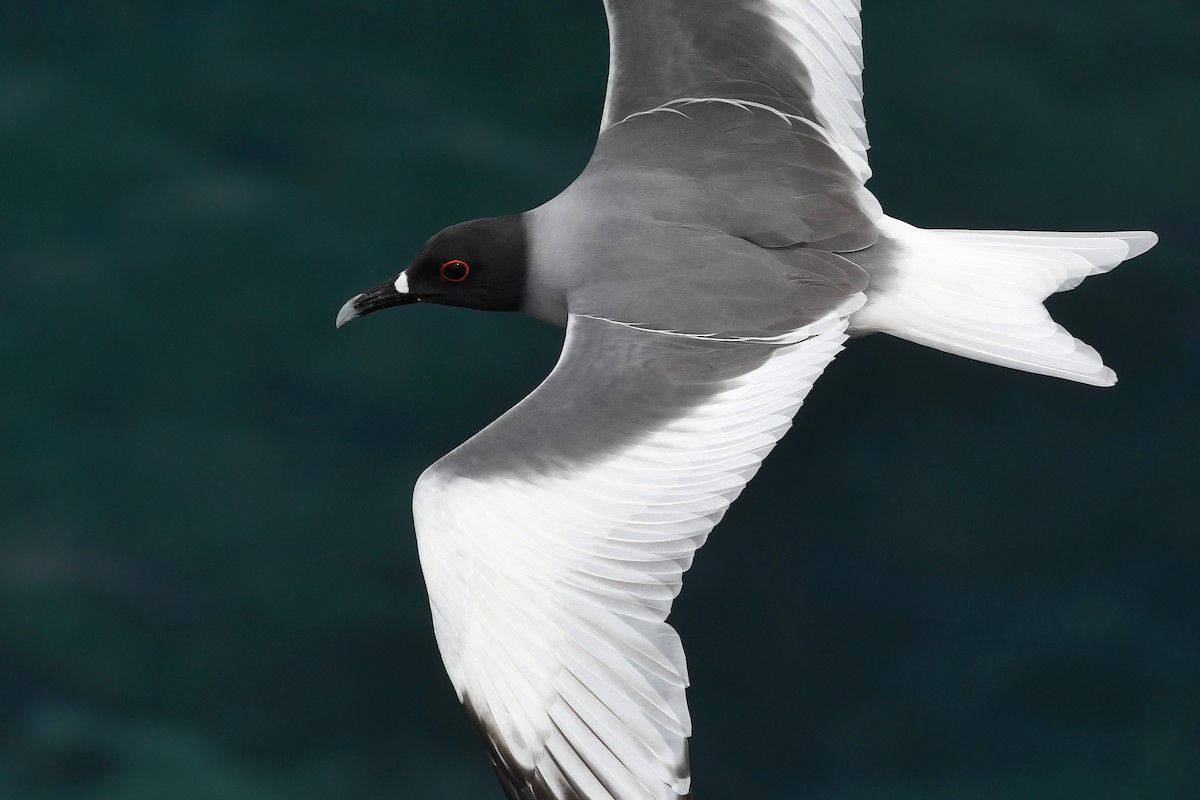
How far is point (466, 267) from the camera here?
4910 mm

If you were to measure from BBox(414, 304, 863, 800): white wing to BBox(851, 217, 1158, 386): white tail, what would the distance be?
1.64ft

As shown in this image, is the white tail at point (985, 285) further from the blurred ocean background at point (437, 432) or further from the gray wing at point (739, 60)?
the blurred ocean background at point (437, 432)

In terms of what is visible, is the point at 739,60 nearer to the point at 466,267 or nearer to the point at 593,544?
the point at 466,267

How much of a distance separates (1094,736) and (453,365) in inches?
93.7

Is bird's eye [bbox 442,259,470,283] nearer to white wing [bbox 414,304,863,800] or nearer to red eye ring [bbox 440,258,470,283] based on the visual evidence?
red eye ring [bbox 440,258,470,283]

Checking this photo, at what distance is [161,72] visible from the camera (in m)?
5.66

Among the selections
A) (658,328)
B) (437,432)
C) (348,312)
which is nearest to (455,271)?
(348,312)

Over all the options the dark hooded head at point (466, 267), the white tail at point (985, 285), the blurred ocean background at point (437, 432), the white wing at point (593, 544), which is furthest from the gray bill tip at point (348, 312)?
the white tail at point (985, 285)

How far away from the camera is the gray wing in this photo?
15.9 feet

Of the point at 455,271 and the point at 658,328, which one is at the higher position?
the point at 455,271

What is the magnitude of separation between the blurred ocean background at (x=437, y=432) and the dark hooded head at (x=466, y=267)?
28 cm

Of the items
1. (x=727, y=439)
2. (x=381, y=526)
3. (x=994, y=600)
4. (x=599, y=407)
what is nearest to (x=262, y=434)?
(x=381, y=526)

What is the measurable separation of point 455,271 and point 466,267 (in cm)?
4

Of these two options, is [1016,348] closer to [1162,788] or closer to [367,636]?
[1162,788]
